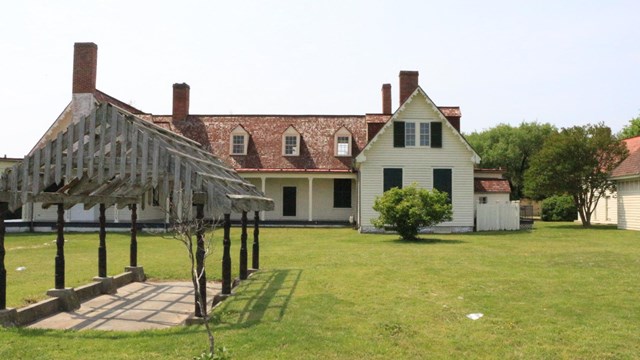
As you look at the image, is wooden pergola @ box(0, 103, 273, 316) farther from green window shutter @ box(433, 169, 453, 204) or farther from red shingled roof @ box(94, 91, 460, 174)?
red shingled roof @ box(94, 91, 460, 174)

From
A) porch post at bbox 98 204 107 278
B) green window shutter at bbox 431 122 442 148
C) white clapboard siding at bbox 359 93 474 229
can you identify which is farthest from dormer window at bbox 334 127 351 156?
porch post at bbox 98 204 107 278

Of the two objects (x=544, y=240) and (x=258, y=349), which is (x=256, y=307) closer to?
(x=258, y=349)

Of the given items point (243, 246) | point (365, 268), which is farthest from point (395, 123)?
point (243, 246)

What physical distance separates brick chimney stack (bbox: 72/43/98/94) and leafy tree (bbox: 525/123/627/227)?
27425mm

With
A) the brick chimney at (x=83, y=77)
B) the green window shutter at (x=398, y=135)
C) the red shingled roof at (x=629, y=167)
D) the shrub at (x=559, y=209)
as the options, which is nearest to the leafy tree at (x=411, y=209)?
the green window shutter at (x=398, y=135)

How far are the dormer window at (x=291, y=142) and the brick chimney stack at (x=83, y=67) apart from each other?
1158 centimetres

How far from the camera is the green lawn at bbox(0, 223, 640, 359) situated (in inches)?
262

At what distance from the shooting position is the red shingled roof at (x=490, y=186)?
30995 millimetres

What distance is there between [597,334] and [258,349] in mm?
4527

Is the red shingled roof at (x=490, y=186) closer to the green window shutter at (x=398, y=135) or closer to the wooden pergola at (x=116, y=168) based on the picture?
the green window shutter at (x=398, y=135)

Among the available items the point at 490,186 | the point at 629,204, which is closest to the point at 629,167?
the point at 629,204

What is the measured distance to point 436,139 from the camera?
29.2 m

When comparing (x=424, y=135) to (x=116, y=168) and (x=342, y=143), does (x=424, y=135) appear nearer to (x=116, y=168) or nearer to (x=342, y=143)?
(x=342, y=143)

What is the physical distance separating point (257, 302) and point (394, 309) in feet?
7.66
